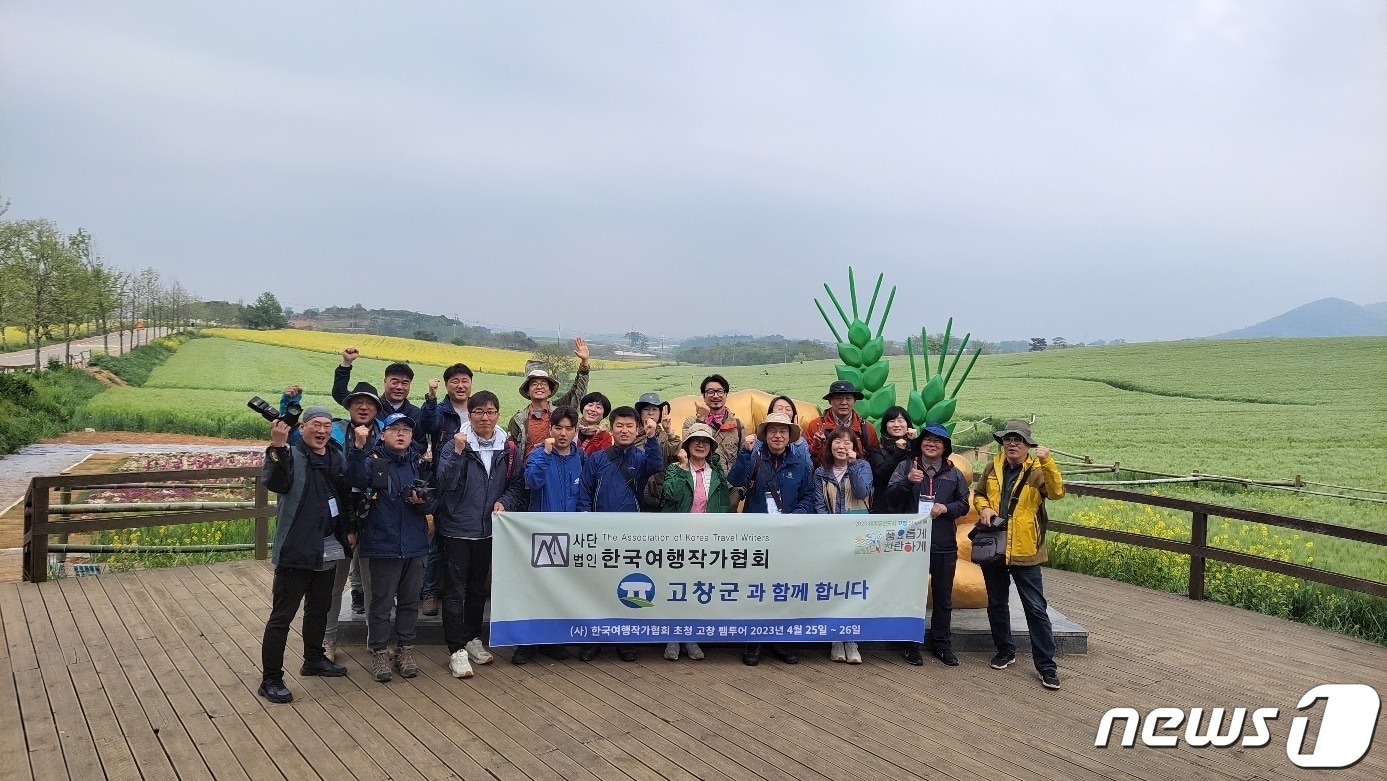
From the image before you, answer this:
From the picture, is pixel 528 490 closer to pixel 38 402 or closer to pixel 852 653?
pixel 852 653

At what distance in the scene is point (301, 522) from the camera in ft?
14.6

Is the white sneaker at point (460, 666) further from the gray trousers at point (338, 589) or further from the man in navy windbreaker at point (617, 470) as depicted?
the man in navy windbreaker at point (617, 470)

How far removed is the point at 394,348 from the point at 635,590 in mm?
13426

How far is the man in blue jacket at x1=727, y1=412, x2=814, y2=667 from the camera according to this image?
214 inches

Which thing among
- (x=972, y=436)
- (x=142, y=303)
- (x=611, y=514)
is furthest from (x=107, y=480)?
(x=142, y=303)

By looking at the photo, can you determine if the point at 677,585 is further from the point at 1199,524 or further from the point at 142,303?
the point at 142,303

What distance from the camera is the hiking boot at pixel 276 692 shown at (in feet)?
14.8

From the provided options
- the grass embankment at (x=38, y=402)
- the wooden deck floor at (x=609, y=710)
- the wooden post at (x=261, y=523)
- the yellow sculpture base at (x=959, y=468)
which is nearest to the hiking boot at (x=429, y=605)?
the wooden deck floor at (x=609, y=710)

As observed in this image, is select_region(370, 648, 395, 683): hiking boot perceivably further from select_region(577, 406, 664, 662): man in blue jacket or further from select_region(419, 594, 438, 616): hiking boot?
select_region(577, 406, 664, 662): man in blue jacket

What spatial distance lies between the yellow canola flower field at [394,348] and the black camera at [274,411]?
457 inches

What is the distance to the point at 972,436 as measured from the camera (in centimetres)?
1312

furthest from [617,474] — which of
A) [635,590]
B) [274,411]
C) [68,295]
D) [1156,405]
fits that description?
[68,295]

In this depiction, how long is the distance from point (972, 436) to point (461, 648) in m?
9.90

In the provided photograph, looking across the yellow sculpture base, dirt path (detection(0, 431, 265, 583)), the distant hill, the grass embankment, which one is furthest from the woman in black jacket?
the grass embankment
